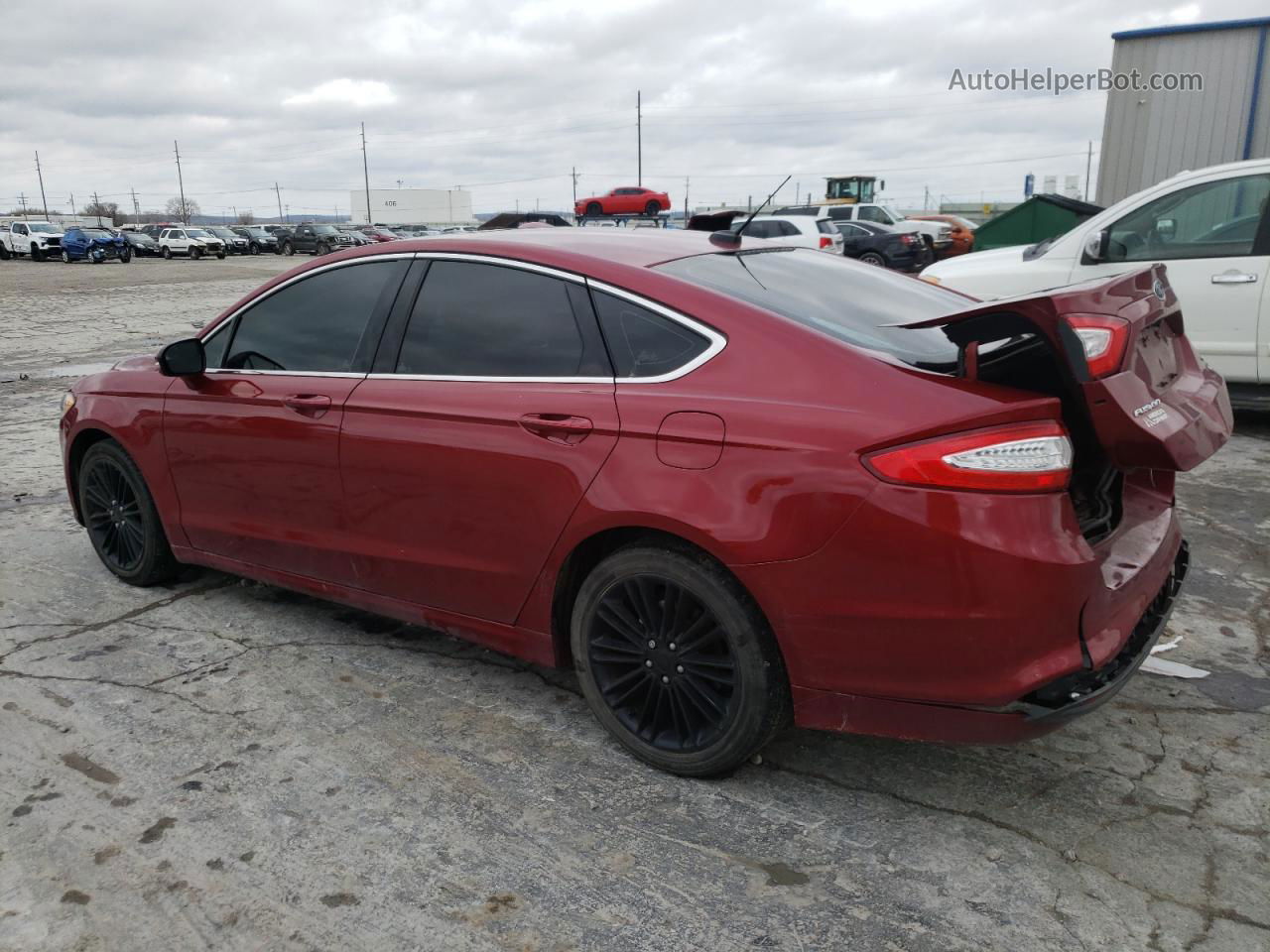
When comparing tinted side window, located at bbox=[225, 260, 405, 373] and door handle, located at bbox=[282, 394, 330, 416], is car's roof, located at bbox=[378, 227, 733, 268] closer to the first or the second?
tinted side window, located at bbox=[225, 260, 405, 373]

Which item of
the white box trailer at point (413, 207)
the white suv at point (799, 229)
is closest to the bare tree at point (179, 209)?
the white box trailer at point (413, 207)

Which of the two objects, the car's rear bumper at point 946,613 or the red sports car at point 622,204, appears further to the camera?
the red sports car at point 622,204

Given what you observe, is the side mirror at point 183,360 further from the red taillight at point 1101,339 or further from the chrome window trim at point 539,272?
the red taillight at point 1101,339

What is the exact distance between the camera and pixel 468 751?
3.19 m

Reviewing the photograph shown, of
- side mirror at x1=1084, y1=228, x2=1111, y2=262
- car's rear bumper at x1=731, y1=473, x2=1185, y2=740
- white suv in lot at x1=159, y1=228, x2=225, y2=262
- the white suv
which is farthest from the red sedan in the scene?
white suv in lot at x1=159, y1=228, x2=225, y2=262

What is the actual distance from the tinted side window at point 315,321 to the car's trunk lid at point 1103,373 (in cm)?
198

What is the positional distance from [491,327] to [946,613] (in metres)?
1.68

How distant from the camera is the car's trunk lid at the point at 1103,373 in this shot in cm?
245

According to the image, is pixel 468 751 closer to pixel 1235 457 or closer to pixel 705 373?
pixel 705 373

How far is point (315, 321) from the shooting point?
3.84 metres

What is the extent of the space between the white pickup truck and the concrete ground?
151 ft

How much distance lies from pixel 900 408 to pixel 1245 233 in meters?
5.63

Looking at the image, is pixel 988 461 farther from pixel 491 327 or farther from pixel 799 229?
pixel 799 229

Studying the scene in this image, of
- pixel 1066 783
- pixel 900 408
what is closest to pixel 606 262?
pixel 900 408
